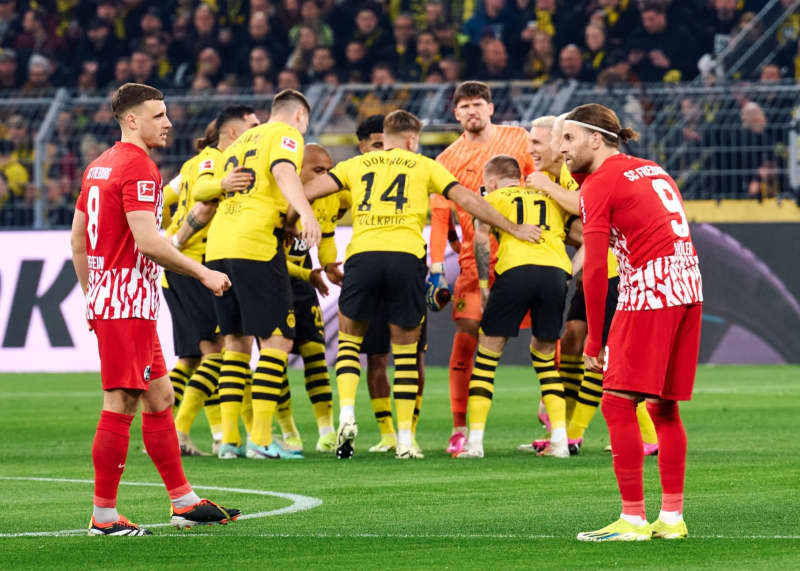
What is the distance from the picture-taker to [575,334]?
10.4m

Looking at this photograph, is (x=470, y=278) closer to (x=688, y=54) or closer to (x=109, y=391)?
(x=109, y=391)

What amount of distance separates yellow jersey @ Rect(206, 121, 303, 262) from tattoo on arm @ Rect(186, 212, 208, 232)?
419 millimetres

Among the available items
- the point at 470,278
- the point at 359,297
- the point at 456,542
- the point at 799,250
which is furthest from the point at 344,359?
the point at 799,250

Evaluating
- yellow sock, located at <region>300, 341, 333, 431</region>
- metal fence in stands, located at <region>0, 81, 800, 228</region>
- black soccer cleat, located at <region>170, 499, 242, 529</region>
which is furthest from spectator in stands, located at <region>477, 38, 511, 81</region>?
black soccer cleat, located at <region>170, 499, 242, 529</region>

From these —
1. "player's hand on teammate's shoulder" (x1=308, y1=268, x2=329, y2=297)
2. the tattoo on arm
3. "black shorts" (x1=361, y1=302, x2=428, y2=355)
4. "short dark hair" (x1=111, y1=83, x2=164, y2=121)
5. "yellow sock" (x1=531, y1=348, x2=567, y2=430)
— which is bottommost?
"yellow sock" (x1=531, y1=348, x2=567, y2=430)

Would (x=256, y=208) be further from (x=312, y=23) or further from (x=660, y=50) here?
(x=312, y=23)

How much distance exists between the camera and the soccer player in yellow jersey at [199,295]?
1051 cm

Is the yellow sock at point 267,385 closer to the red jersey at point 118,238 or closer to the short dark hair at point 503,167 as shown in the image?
the short dark hair at point 503,167

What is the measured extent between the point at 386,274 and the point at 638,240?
12.4ft

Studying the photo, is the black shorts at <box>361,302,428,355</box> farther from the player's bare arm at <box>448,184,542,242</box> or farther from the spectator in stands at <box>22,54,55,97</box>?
the spectator in stands at <box>22,54,55,97</box>

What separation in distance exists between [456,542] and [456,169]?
5243 mm

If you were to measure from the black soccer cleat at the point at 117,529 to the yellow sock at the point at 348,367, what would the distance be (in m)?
3.34

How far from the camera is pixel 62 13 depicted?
83.8ft

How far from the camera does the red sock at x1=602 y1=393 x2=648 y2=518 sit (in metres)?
6.22
